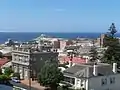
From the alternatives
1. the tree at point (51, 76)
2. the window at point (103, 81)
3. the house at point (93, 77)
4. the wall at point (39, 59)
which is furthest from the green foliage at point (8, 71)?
the window at point (103, 81)

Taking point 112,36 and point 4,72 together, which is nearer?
point 4,72

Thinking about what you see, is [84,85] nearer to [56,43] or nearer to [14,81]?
[14,81]

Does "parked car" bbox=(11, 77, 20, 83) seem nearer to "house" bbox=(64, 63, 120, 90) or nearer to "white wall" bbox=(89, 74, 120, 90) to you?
"house" bbox=(64, 63, 120, 90)

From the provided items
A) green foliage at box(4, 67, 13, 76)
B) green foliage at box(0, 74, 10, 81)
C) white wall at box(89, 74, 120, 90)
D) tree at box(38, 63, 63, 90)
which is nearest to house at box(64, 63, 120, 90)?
white wall at box(89, 74, 120, 90)

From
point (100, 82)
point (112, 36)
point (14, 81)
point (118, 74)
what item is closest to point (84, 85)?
point (100, 82)

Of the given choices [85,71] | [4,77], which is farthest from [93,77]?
[4,77]

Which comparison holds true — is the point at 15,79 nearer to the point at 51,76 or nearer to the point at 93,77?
the point at 51,76

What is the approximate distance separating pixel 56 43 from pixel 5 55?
62816mm

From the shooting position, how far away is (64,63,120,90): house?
34.6 m

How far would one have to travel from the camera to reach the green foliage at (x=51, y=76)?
35.4 meters

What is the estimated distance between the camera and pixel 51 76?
116 feet

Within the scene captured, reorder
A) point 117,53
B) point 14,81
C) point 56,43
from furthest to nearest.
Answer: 1. point 56,43
2. point 117,53
3. point 14,81

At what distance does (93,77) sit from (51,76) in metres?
4.86

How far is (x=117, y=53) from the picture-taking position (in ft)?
173
